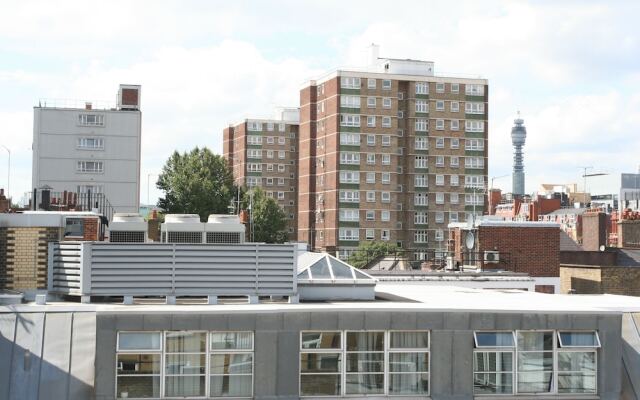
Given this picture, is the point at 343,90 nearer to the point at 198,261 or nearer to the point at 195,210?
the point at 195,210

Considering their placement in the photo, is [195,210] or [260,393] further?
[195,210]

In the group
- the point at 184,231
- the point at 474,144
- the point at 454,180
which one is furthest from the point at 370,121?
the point at 184,231

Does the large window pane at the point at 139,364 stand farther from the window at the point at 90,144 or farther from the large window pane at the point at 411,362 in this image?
the window at the point at 90,144

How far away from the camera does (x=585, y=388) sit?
2142cm

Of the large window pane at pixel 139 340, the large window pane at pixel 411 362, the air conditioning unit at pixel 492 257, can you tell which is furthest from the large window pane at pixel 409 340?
the air conditioning unit at pixel 492 257

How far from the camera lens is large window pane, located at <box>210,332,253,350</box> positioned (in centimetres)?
1989

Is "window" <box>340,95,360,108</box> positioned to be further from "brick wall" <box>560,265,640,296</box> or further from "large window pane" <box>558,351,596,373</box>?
"large window pane" <box>558,351,596,373</box>

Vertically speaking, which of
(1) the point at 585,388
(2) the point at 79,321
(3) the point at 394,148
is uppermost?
(3) the point at 394,148

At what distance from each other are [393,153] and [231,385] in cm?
10421

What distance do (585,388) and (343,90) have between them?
101 metres

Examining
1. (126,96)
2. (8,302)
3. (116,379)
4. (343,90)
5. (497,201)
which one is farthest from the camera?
(497,201)

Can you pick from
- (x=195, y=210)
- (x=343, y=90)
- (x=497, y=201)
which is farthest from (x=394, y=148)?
(x=497, y=201)

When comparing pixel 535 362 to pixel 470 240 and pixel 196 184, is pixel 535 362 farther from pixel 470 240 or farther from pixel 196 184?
pixel 196 184

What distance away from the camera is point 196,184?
98125mm
